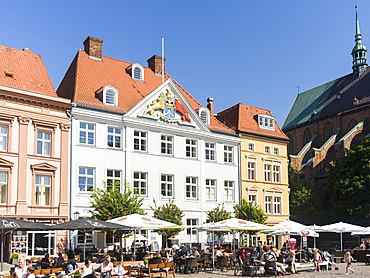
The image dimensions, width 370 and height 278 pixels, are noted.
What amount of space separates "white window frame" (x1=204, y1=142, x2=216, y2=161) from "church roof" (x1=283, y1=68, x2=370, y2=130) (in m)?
33.8

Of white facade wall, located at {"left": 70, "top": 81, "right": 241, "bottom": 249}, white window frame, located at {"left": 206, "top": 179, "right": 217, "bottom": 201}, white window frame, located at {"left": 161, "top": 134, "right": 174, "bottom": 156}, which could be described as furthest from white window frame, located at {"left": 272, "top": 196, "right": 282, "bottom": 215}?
white window frame, located at {"left": 161, "top": 134, "right": 174, "bottom": 156}

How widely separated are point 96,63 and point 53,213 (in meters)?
13.3

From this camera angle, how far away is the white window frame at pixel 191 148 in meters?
37.2

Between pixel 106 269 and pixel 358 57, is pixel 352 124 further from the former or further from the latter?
pixel 106 269

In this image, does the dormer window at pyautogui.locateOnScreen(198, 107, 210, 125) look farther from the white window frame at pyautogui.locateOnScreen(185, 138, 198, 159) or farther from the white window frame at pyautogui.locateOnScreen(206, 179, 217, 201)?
the white window frame at pyautogui.locateOnScreen(206, 179, 217, 201)

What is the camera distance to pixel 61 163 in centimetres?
2978

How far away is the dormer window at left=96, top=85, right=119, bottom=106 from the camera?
109ft

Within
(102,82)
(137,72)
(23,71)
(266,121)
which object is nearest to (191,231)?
(102,82)

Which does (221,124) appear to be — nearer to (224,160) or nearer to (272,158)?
(224,160)

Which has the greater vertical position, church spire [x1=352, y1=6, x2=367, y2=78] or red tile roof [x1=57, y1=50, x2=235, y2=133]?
church spire [x1=352, y1=6, x2=367, y2=78]

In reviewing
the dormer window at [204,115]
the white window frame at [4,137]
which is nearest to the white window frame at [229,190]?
the dormer window at [204,115]

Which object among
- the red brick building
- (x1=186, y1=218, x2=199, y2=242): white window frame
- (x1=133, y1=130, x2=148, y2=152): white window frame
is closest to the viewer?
(x1=133, y1=130, x2=148, y2=152): white window frame

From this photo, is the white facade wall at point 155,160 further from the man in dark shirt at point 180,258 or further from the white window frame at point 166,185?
the man in dark shirt at point 180,258

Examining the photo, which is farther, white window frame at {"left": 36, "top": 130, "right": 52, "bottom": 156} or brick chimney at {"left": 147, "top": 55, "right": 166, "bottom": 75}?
brick chimney at {"left": 147, "top": 55, "right": 166, "bottom": 75}
